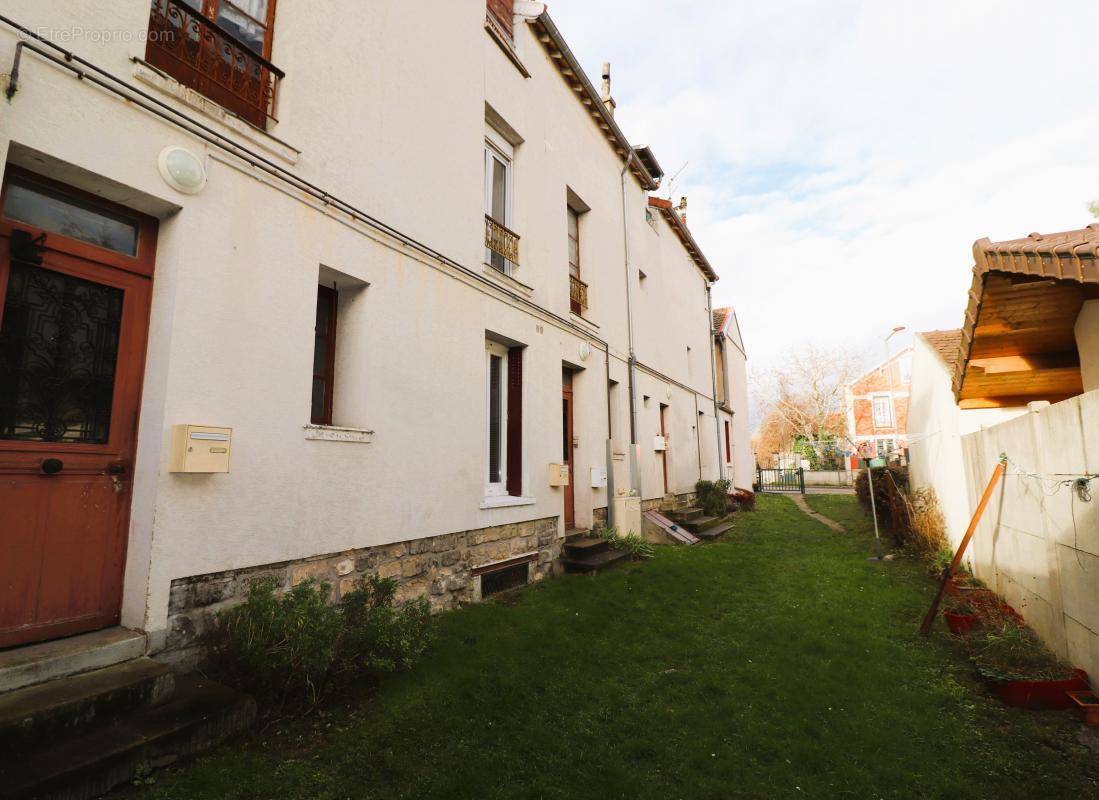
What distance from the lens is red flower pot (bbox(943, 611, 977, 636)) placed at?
4.89 m

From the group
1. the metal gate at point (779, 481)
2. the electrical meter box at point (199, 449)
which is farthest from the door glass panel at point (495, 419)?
the metal gate at point (779, 481)

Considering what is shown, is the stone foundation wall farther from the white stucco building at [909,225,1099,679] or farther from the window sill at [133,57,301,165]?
the white stucco building at [909,225,1099,679]

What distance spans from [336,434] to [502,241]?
12.1ft

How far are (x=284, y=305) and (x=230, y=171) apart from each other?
0.93m

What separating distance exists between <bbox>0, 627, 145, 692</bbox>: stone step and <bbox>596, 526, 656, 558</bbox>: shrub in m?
6.05

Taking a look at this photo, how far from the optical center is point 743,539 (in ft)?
34.2

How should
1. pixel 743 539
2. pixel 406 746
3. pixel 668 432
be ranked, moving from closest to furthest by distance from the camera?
1. pixel 406 746
2. pixel 743 539
3. pixel 668 432

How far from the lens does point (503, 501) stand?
250 inches

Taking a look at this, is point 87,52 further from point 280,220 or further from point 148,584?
point 148,584

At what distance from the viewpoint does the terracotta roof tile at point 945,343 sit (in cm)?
774

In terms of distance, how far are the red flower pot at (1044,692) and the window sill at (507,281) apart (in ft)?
18.9

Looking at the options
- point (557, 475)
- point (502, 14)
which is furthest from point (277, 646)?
point (502, 14)

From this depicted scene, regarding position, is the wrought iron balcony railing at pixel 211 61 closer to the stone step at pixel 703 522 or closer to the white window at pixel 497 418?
the white window at pixel 497 418

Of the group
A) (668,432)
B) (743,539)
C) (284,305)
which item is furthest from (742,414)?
(284,305)
